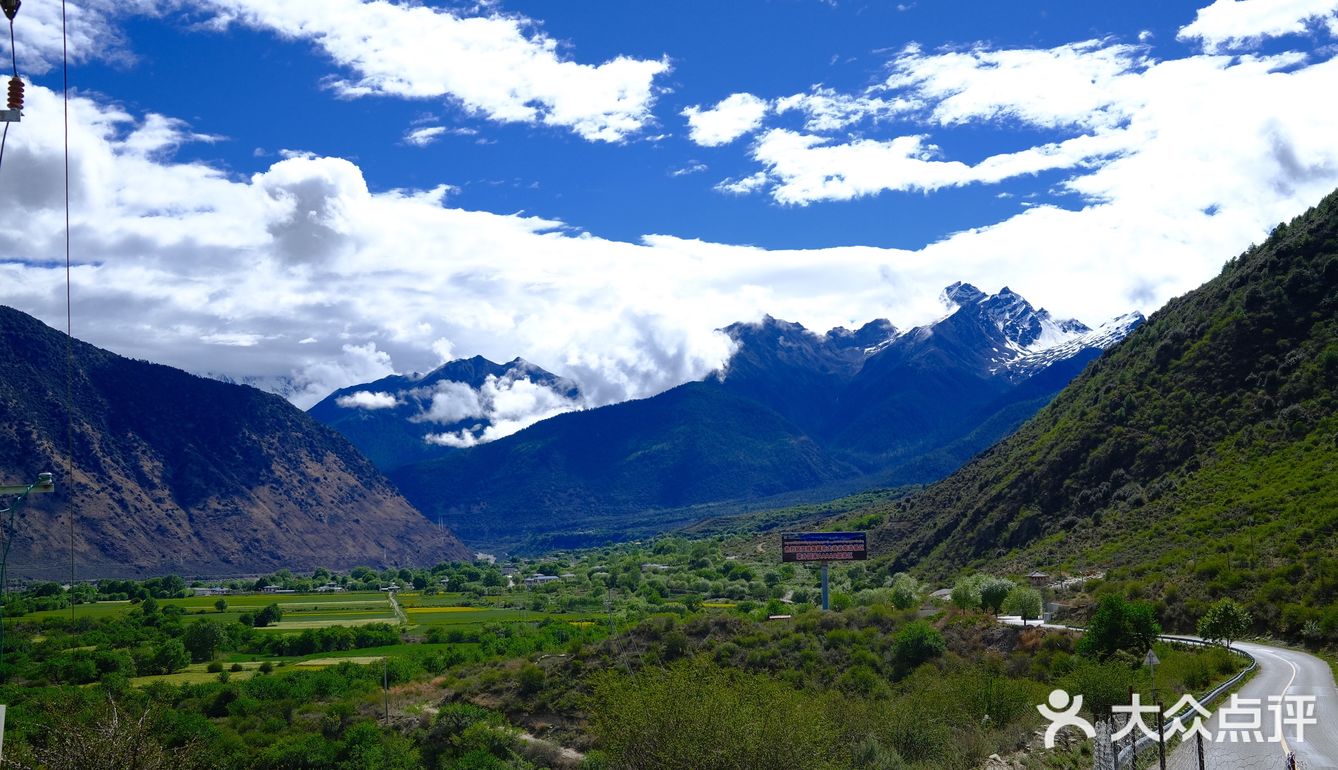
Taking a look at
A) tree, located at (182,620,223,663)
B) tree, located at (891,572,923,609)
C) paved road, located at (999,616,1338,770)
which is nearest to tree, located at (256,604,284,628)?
tree, located at (182,620,223,663)

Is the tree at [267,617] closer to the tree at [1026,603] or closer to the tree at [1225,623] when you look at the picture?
the tree at [1026,603]

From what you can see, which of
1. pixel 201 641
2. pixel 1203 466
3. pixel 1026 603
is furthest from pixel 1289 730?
pixel 201 641

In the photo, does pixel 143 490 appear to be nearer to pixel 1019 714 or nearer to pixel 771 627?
pixel 771 627

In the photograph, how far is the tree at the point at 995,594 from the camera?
66250 mm

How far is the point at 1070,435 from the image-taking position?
90625 millimetres

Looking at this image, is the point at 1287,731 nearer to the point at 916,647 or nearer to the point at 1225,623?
the point at 1225,623

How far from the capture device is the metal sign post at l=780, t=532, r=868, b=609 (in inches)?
3002

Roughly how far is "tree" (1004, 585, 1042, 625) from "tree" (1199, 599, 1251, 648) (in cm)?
1502

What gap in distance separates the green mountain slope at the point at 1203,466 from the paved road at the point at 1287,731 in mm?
9811

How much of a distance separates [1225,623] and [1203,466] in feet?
99.9

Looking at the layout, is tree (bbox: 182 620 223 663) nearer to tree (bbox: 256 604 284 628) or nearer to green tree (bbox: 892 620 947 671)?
tree (bbox: 256 604 284 628)

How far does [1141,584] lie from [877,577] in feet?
138

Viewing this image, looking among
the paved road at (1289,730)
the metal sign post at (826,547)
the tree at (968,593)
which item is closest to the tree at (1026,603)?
the tree at (968,593)

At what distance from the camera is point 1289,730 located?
2905cm
